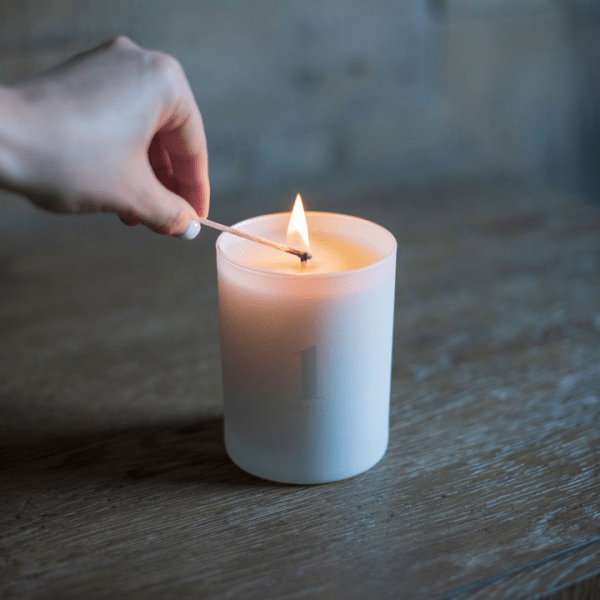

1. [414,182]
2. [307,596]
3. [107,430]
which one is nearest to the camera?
[307,596]

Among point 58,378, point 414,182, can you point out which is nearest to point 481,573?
point 58,378

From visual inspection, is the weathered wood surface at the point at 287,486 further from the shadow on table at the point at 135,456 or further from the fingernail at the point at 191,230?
the fingernail at the point at 191,230

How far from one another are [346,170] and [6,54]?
0.75m

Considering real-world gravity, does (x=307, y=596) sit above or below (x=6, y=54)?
below

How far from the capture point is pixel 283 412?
55 cm

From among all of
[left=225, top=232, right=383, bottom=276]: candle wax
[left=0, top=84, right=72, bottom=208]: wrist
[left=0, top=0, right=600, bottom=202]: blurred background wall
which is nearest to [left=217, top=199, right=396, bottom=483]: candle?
[left=225, top=232, right=383, bottom=276]: candle wax

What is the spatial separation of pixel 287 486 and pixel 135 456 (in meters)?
0.15

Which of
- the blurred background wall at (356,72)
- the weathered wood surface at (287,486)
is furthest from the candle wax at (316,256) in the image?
the blurred background wall at (356,72)

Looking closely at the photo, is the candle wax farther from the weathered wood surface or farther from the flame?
the weathered wood surface

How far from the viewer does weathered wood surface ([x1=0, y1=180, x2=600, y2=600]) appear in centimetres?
49

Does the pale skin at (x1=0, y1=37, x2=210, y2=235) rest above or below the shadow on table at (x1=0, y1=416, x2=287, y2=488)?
above

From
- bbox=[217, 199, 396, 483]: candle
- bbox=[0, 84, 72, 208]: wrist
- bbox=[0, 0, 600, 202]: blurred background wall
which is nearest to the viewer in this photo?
bbox=[0, 84, 72, 208]: wrist

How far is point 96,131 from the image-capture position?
0.44 m

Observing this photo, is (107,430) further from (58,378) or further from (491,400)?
(491,400)
